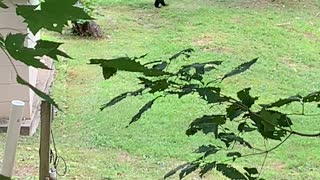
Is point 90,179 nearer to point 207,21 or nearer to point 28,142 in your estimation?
point 28,142

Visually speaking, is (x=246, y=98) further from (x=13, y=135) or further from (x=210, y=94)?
(x=13, y=135)

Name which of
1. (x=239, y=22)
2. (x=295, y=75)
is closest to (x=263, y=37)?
(x=239, y=22)

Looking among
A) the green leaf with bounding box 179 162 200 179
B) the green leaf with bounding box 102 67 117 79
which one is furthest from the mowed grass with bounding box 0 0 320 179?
the green leaf with bounding box 102 67 117 79

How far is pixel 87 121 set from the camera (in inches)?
206

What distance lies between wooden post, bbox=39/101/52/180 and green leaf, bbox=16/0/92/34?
1274 millimetres

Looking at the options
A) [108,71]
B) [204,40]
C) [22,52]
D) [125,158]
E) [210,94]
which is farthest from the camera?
[204,40]

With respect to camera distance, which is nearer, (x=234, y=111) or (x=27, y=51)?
(x=27, y=51)

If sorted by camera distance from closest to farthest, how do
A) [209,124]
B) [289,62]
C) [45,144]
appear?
[209,124] < [45,144] < [289,62]

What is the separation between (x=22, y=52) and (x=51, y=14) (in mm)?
43

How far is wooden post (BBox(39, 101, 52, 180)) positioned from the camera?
1717 millimetres

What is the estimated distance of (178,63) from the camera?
399 centimetres

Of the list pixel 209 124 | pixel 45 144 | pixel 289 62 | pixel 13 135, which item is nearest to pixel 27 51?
pixel 209 124

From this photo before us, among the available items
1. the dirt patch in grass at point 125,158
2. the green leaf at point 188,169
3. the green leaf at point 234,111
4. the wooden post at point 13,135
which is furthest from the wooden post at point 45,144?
the dirt patch in grass at point 125,158

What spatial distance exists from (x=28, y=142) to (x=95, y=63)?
4149mm
